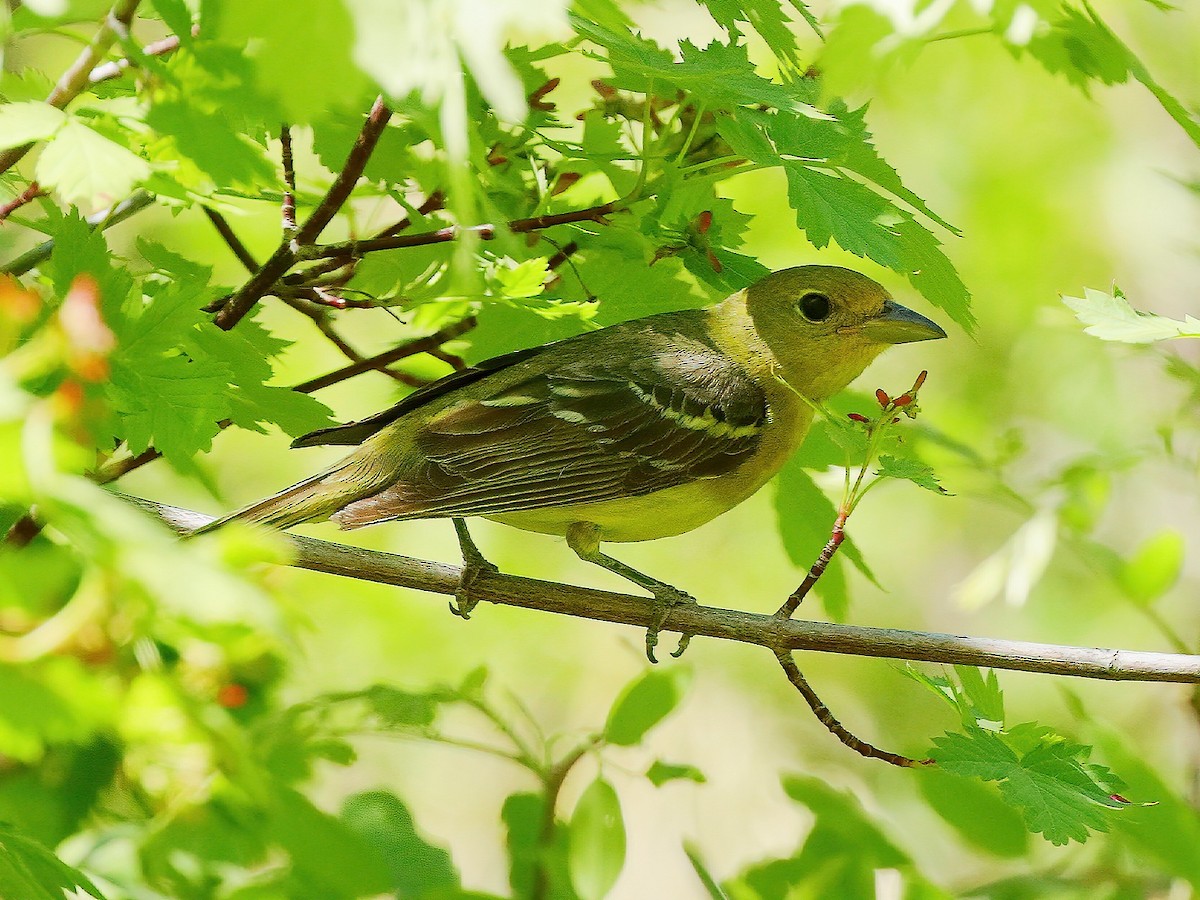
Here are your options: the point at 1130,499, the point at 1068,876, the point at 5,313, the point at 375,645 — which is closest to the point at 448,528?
the point at 375,645

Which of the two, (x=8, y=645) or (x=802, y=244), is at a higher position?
(x=8, y=645)

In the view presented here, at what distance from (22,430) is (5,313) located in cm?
31

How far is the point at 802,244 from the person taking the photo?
512cm

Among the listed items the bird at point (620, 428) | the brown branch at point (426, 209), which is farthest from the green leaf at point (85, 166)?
the bird at point (620, 428)

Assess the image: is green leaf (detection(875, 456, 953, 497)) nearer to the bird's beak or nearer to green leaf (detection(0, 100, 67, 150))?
the bird's beak

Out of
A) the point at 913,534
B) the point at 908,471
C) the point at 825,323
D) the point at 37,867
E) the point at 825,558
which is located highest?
the point at 908,471

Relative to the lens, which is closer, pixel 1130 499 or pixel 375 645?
pixel 375 645

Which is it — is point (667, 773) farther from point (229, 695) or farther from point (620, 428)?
point (620, 428)

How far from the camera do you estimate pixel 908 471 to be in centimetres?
236

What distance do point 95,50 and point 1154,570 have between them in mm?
3043

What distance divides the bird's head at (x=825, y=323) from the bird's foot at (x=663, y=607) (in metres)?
0.99

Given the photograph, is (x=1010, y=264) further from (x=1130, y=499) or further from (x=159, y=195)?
(x=159, y=195)

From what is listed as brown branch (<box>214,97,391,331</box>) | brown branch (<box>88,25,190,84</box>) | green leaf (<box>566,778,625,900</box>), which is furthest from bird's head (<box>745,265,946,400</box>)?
brown branch (<box>88,25,190,84</box>)

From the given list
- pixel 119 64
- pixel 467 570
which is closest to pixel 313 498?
pixel 467 570
